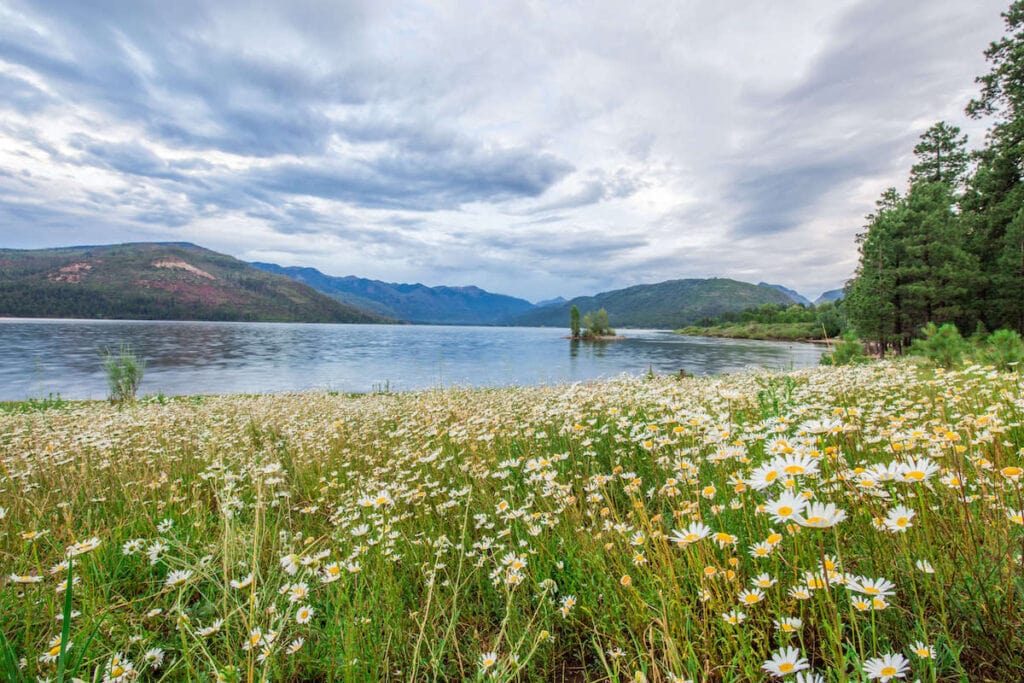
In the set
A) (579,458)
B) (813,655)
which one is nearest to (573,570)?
(813,655)

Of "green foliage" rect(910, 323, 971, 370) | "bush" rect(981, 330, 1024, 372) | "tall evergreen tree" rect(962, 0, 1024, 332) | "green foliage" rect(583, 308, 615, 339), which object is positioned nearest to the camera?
"bush" rect(981, 330, 1024, 372)

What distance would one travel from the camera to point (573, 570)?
2498mm

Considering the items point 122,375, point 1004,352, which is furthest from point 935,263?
point 122,375

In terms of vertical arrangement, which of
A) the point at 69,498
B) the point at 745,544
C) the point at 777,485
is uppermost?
the point at 777,485

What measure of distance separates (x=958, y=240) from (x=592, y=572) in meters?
39.0

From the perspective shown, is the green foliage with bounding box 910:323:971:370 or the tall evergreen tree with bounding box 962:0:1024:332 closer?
the green foliage with bounding box 910:323:971:370

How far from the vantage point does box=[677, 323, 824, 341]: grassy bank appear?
94750 mm

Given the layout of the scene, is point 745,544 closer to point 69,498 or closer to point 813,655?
point 813,655

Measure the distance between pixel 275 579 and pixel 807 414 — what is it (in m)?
3.94

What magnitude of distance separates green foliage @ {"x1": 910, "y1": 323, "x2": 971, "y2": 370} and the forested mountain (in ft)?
56.4

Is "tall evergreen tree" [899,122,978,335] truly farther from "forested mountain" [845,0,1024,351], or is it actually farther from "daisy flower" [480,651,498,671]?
"daisy flower" [480,651,498,671]

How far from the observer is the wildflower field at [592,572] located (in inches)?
61.7

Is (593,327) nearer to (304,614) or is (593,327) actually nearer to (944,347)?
(944,347)

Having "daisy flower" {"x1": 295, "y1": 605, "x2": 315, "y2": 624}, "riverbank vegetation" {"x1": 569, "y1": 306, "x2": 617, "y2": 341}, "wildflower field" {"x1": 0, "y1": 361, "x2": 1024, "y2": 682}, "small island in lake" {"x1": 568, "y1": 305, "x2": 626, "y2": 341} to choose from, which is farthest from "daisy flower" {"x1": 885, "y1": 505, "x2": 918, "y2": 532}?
"riverbank vegetation" {"x1": 569, "y1": 306, "x2": 617, "y2": 341}
